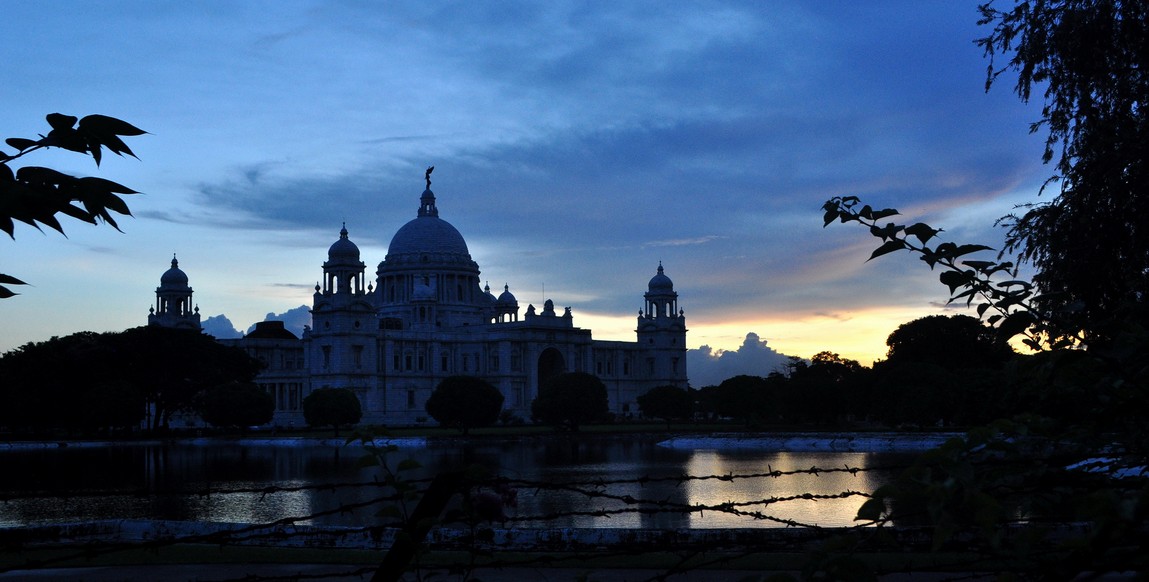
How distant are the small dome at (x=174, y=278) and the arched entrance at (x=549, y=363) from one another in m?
37.3

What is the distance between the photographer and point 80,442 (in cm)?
7294

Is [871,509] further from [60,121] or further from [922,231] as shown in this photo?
[60,121]

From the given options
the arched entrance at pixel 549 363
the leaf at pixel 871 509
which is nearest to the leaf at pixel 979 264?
the leaf at pixel 871 509

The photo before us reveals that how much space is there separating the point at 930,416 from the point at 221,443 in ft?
137

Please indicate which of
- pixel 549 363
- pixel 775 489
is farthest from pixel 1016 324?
pixel 549 363

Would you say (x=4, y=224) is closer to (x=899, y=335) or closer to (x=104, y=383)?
(x=104, y=383)

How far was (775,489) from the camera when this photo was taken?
1335 inches

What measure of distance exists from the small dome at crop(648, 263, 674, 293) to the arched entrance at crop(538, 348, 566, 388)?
57.6 feet

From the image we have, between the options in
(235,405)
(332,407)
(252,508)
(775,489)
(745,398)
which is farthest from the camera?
(745,398)

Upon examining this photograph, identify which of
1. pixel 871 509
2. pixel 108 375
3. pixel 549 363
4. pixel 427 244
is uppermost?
pixel 427 244

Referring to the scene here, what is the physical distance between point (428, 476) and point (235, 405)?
148 feet

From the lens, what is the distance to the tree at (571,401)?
80.9 metres

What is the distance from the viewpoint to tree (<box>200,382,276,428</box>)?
80250 millimetres

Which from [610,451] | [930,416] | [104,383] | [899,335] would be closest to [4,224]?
[610,451]
